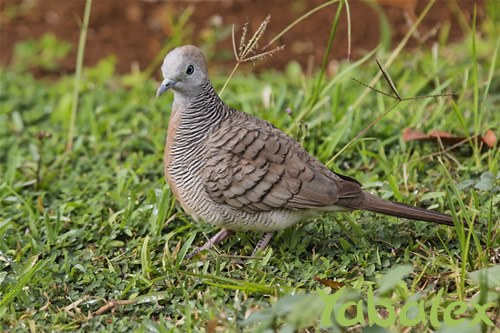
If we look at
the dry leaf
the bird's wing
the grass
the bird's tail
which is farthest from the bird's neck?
the dry leaf

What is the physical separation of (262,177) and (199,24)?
12.6 feet

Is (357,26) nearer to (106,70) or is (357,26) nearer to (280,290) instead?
(106,70)

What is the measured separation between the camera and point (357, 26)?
689 cm

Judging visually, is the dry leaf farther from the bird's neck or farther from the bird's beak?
the bird's beak

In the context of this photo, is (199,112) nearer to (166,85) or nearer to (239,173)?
(166,85)

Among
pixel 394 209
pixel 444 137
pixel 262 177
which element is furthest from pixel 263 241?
pixel 444 137

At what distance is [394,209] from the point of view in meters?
3.49

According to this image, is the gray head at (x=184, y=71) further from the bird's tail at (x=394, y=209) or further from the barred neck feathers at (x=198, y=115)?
the bird's tail at (x=394, y=209)

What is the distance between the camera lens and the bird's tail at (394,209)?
343cm

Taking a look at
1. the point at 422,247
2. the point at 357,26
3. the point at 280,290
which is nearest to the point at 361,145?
the point at 422,247

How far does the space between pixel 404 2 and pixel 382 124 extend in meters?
2.69

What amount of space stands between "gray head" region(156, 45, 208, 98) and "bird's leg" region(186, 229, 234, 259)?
845 mm

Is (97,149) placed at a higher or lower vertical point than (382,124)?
lower

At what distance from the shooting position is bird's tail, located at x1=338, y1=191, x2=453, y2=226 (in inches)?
135
